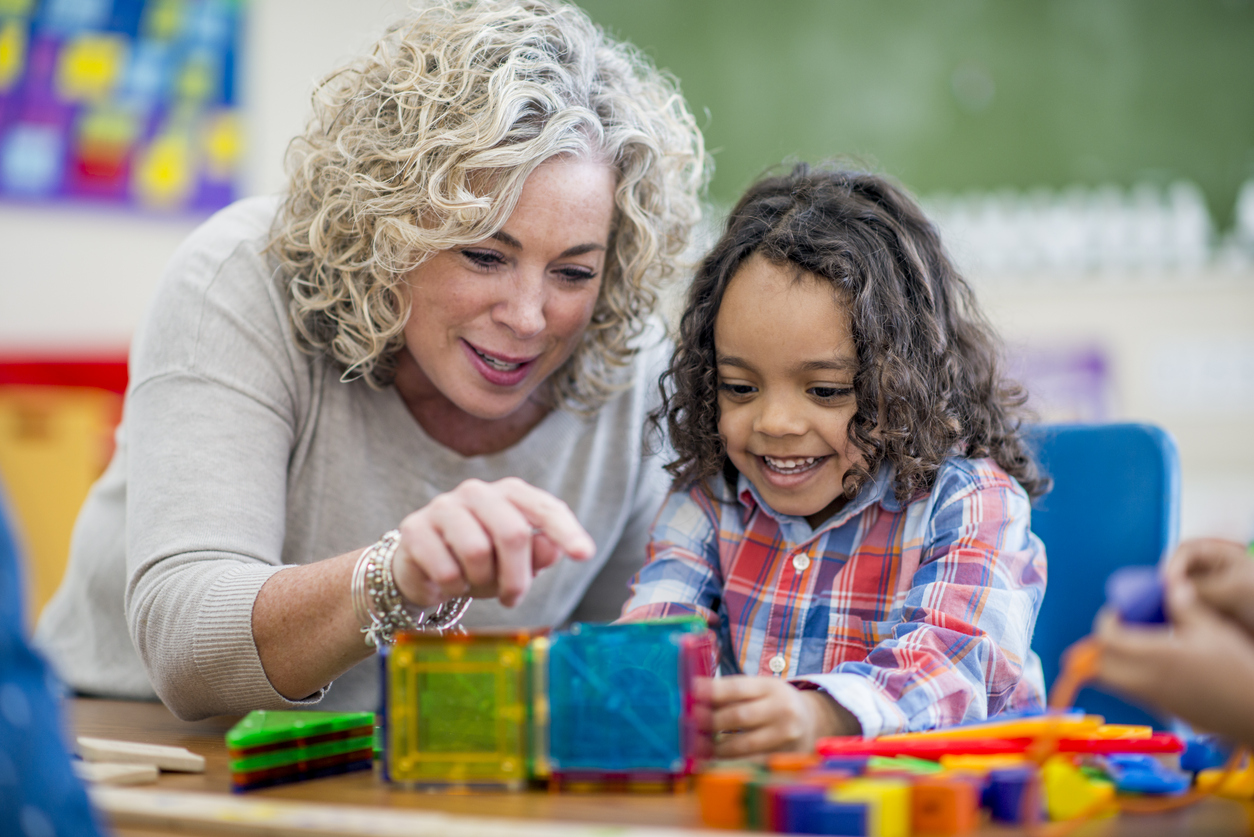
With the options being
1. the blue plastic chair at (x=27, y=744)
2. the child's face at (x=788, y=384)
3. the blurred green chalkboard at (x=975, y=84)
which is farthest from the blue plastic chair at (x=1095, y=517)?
the blurred green chalkboard at (x=975, y=84)

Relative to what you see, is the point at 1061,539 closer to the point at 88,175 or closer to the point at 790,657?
the point at 790,657

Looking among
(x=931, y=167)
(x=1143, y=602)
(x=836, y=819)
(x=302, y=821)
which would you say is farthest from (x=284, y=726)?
(x=931, y=167)

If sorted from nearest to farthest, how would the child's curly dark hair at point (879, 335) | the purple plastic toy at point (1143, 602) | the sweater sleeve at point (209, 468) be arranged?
1. the purple plastic toy at point (1143, 602)
2. the sweater sleeve at point (209, 468)
3. the child's curly dark hair at point (879, 335)

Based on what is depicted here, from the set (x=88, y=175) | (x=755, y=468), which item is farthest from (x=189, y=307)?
(x=88, y=175)

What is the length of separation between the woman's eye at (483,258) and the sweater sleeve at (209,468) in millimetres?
232

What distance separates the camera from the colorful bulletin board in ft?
9.69

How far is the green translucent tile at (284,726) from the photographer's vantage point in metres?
0.63

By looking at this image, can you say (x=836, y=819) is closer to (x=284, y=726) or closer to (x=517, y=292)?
(x=284, y=726)

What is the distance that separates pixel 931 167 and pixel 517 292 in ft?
9.80

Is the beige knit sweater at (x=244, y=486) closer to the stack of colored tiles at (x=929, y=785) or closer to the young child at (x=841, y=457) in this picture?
the young child at (x=841, y=457)

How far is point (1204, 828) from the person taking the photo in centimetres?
52

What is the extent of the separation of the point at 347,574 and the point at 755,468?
1.35 feet

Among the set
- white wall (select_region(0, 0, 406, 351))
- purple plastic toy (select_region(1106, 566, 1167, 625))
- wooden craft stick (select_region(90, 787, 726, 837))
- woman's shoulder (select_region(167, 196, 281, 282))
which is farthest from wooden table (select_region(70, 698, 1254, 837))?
white wall (select_region(0, 0, 406, 351))

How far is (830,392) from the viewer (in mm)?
993
